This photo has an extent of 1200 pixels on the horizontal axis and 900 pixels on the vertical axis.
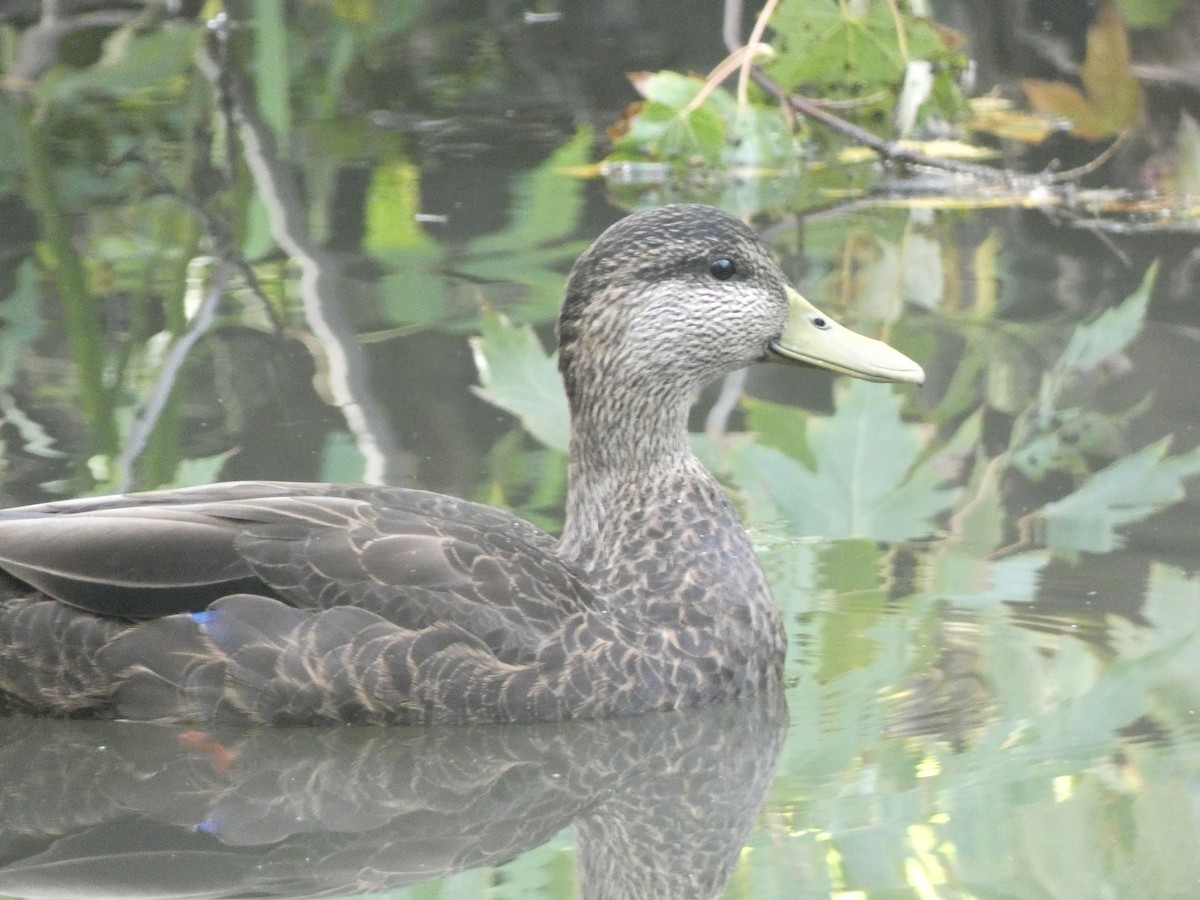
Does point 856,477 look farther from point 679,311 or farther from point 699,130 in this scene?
point 699,130

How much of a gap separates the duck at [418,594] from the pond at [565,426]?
0.10 m

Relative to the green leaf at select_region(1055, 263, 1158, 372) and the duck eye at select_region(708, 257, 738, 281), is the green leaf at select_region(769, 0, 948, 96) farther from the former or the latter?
the duck eye at select_region(708, 257, 738, 281)

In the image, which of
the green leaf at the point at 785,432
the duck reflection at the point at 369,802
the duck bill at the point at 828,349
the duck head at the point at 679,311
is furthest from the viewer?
the green leaf at the point at 785,432

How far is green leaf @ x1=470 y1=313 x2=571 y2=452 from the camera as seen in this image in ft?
22.7

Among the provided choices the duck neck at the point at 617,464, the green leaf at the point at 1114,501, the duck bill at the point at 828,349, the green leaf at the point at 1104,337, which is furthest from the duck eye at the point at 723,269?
the green leaf at the point at 1104,337

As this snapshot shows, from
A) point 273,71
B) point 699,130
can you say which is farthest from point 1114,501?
point 273,71

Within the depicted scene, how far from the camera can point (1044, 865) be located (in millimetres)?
4629

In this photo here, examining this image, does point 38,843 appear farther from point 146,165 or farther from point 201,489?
point 146,165

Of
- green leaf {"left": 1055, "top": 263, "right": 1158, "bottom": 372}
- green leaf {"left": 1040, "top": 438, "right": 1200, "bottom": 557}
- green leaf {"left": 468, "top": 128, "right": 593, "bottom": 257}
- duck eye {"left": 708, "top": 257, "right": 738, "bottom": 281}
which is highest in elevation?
duck eye {"left": 708, "top": 257, "right": 738, "bottom": 281}

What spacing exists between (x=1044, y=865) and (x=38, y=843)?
216 cm

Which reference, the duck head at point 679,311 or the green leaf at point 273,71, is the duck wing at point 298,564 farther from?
the green leaf at point 273,71

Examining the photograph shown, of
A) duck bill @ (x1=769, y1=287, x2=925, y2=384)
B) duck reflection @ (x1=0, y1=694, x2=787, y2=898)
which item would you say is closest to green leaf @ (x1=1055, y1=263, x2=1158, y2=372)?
duck bill @ (x1=769, y1=287, x2=925, y2=384)

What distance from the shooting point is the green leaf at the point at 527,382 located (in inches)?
272

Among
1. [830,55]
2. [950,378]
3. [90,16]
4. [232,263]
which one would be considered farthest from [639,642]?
[90,16]
